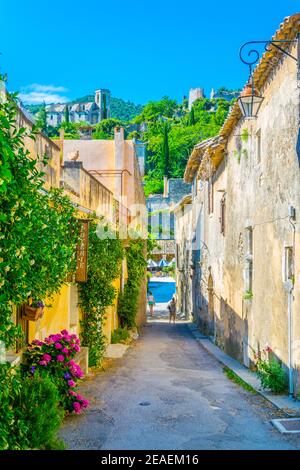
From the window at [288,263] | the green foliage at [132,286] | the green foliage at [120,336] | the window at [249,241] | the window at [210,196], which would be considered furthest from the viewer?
the window at [210,196]

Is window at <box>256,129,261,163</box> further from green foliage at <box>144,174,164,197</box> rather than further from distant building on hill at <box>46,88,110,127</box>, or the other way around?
distant building on hill at <box>46,88,110,127</box>

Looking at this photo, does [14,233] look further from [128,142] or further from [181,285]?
[181,285]

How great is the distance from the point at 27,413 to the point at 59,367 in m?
2.13

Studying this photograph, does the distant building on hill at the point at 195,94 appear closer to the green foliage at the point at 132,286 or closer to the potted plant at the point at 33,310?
the green foliage at the point at 132,286

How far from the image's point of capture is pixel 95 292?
47.5 feet

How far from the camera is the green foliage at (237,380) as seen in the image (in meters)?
11.8

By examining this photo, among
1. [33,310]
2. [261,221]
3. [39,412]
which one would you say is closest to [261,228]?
[261,221]

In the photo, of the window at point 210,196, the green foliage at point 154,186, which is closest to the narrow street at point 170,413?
the window at point 210,196

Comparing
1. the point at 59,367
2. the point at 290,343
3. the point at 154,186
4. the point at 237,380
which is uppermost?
the point at 154,186

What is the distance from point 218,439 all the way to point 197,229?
2151 centimetres

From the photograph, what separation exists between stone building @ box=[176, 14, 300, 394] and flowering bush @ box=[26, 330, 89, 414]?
4133 millimetres

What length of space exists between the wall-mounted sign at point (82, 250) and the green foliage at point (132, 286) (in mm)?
10727

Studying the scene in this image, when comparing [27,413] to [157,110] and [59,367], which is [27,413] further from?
[157,110]

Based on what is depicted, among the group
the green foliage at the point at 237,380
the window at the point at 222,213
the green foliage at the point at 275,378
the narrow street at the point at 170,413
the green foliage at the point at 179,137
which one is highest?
the green foliage at the point at 179,137
